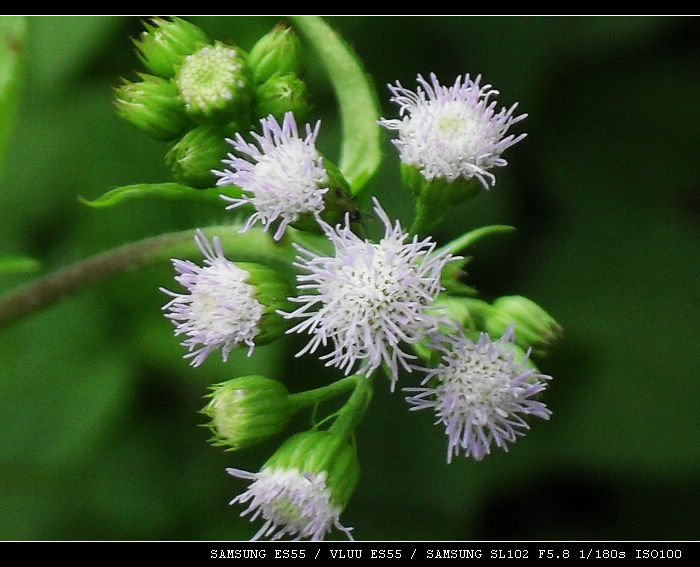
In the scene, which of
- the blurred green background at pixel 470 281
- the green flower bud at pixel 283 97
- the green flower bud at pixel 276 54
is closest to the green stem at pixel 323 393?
the green flower bud at pixel 283 97

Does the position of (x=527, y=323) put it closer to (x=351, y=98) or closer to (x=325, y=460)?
(x=325, y=460)

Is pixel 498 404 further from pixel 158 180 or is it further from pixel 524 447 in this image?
pixel 158 180

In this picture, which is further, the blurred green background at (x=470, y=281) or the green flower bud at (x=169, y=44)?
the blurred green background at (x=470, y=281)

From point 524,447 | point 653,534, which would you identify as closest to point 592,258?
point 524,447

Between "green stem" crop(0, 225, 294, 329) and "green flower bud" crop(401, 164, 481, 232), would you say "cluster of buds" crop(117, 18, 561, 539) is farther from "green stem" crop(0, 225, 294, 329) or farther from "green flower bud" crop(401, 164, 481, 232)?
"green stem" crop(0, 225, 294, 329)

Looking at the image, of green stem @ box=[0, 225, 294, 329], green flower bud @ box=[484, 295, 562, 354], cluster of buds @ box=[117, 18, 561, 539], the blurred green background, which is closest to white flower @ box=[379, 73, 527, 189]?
cluster of buds @ box=[117, 18, 561, 539]

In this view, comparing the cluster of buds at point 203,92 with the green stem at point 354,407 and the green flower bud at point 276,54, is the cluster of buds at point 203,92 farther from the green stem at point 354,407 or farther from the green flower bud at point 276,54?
the green stem at point 354,407
